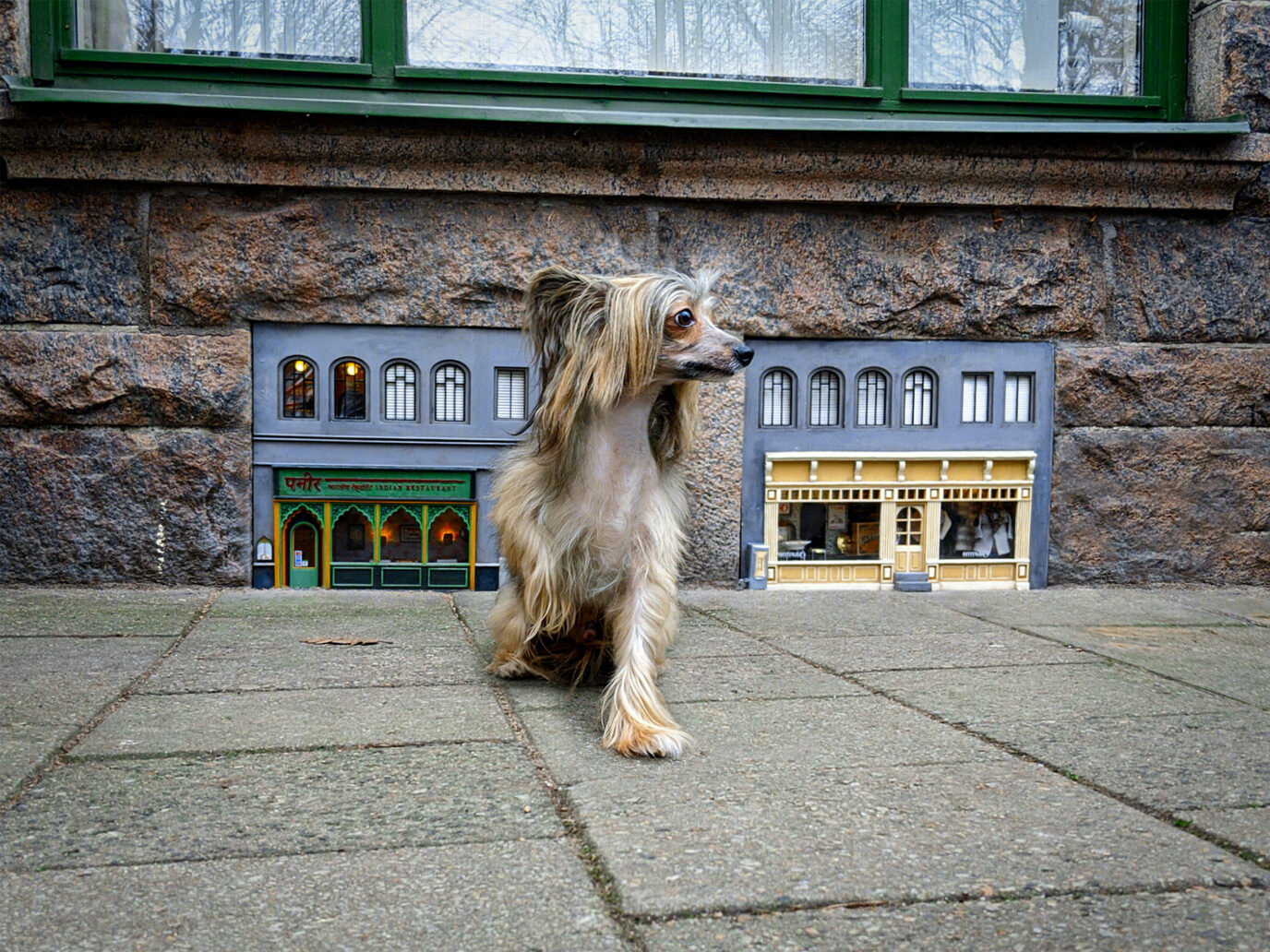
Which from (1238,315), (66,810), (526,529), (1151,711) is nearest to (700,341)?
(526,529)

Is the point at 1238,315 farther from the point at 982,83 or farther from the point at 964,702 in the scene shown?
the point at 964,702

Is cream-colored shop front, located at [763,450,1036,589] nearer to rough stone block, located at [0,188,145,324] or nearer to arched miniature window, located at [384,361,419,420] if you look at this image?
arched miniature window, located at [384,361,419,420]

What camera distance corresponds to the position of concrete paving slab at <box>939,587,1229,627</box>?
482cm

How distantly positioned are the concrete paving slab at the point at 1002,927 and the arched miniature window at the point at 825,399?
13.3 feet

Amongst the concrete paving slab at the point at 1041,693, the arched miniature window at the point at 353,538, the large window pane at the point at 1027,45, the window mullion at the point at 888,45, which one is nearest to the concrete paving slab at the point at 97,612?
the arched miniature window at the point at 353,538

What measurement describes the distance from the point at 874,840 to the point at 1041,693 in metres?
1.55

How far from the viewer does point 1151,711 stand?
3127 mm

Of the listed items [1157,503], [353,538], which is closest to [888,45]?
[1157,503]

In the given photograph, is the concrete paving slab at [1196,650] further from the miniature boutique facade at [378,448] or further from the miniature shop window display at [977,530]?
the miniature boutique facade at [378,448]

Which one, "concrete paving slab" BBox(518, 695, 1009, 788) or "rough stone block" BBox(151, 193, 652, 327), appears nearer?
"concrete paving slab" BBox(518, 695, 1009, 788)

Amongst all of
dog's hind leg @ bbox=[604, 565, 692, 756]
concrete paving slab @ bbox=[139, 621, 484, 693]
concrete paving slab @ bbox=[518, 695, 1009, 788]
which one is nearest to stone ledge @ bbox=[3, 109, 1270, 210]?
concrete paving slab @ bbox=[139, 621, 484, 693]

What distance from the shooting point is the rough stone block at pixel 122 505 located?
16.6 feet

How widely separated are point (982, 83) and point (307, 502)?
4300 millimetres

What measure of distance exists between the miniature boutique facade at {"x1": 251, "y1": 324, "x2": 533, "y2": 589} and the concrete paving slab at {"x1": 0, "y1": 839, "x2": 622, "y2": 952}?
3.49 metres
